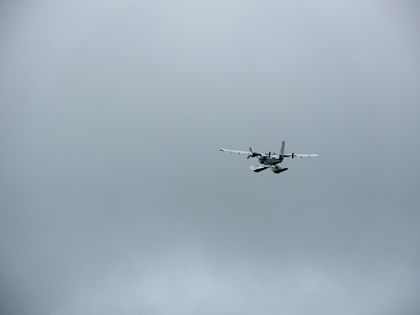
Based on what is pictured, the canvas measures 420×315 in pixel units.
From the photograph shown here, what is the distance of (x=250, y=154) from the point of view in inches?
3376

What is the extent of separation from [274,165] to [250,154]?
23.1 ft

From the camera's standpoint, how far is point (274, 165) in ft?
271
